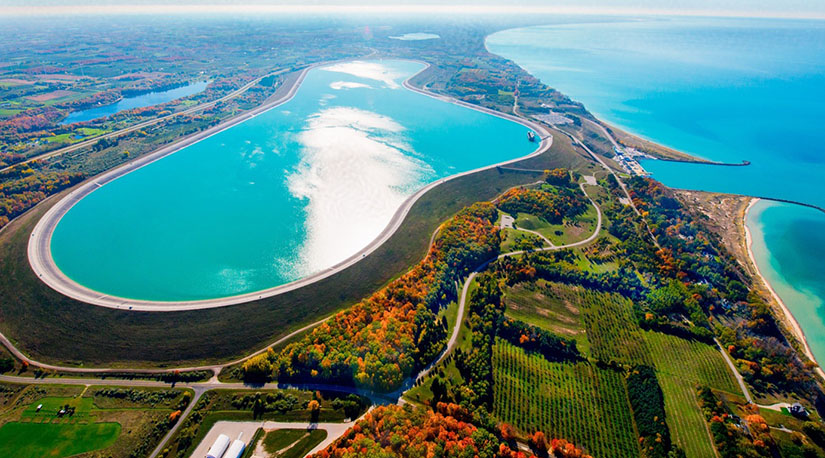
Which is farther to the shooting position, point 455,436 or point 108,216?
point 108,216

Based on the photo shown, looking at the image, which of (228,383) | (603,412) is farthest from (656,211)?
(228,383)

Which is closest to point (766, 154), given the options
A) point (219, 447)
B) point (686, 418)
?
point (686, 418)

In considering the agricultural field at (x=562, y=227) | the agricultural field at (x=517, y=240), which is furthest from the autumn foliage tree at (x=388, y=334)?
the agricultural field at (x=562, y=227)

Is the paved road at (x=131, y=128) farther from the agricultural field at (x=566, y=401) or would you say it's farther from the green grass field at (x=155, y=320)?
the agricultural field at (x=566, y=401)

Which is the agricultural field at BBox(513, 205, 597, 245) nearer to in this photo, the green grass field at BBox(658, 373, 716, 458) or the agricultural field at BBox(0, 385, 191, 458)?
the green grass field at BBox(658, 373, 716, 458)

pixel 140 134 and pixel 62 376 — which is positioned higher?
pixel 140 134

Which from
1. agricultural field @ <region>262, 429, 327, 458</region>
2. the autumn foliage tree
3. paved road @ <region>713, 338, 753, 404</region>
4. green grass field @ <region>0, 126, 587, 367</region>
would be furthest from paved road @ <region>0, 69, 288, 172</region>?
paved road @ <region>713, 338, 753, 404</region>

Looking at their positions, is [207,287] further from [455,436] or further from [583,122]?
[583,122]
